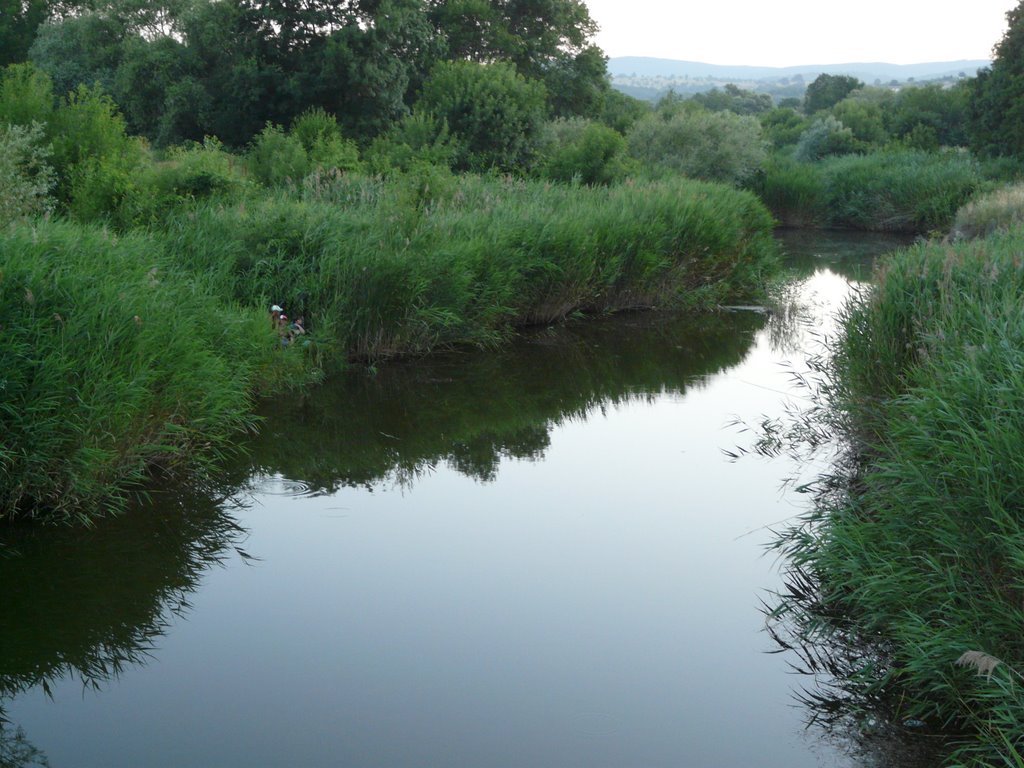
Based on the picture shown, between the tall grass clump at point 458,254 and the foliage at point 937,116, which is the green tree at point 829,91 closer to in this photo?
the foliage at point 937,116

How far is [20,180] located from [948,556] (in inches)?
319

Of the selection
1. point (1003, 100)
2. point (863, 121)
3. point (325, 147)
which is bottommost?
point (325, 147)

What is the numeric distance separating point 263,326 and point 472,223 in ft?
11.7

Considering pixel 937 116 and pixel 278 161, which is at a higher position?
pixel 937 116

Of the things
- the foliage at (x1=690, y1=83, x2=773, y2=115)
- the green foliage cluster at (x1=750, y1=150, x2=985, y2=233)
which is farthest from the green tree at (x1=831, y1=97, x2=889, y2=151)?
the foliage at (x1=690, y1=83, x2=773, y2=115)

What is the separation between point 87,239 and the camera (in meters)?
6.82

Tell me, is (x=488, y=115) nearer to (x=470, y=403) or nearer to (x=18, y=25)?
(x=470, y=403)

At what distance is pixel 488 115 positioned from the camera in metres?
19.1

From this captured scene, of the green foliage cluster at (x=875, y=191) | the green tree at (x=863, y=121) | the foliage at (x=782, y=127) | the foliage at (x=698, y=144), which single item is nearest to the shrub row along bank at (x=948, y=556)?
the foliage at (x=698, y=144)

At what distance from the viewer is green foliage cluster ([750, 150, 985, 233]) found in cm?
2438

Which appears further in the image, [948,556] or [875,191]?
[875,191]

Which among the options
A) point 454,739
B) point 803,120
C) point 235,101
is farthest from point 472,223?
point 803,120

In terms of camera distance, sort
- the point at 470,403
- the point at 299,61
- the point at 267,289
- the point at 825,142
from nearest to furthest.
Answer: the point at 470,403 < the point at 267,289 < the point at 299,61 < the point at 825,142

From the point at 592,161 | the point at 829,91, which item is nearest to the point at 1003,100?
the point at 592,161
